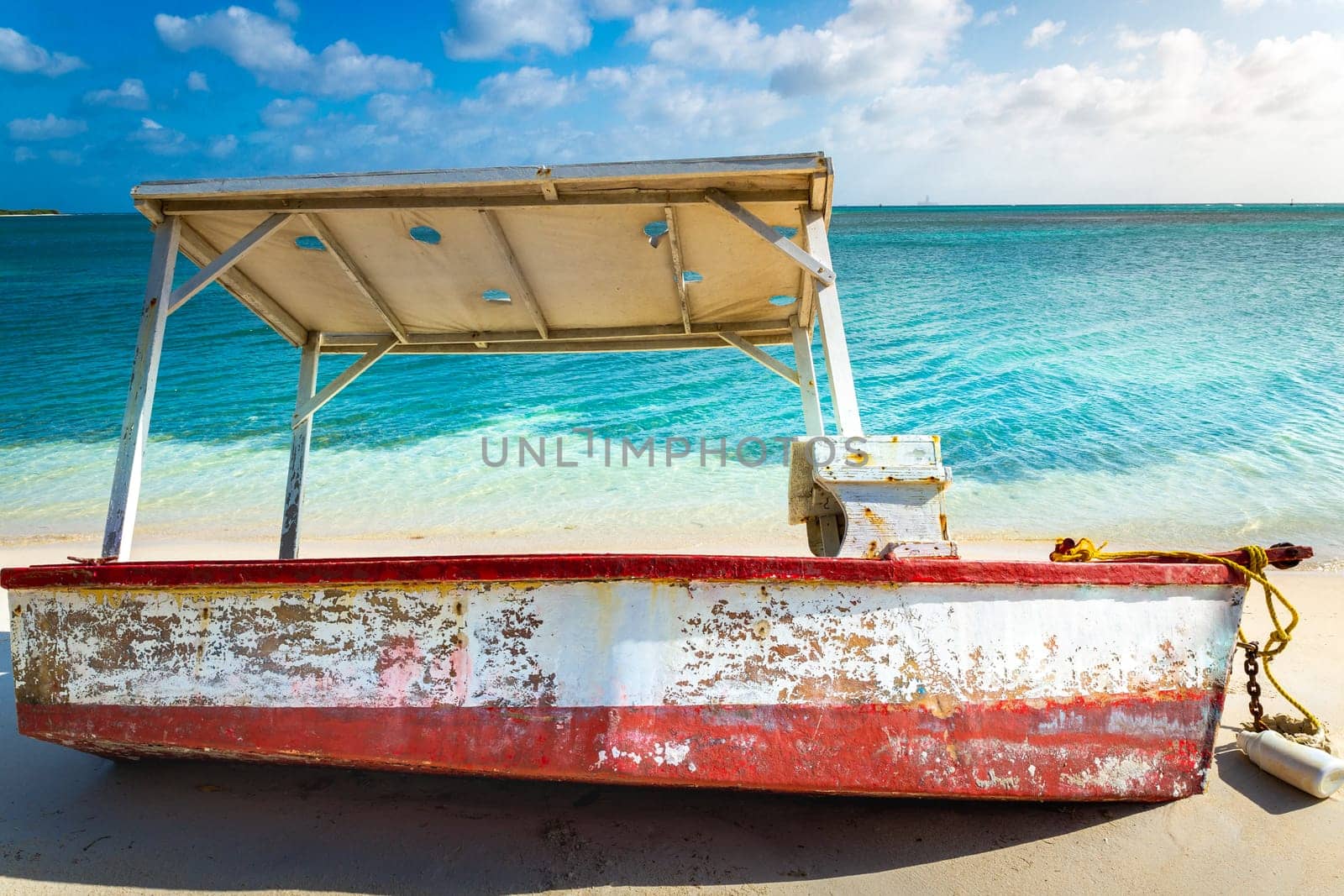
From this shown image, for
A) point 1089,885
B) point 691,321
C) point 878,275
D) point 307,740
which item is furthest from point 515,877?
point 878,275

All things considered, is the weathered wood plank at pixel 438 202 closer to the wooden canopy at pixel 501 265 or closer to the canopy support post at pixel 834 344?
the wooden canopy at pixel 501 265

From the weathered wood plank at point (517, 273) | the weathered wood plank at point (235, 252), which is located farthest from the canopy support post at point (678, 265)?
the weathered wood plank at point (235, 252)

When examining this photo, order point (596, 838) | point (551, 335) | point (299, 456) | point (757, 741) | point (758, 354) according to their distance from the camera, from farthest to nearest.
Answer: point (551, 335), point (758, 354), point (299, 456), point (596, 838), point (757, 741)

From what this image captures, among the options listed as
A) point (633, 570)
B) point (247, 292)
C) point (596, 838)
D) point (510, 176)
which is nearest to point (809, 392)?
point (510, 176)

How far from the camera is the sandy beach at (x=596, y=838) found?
291cm

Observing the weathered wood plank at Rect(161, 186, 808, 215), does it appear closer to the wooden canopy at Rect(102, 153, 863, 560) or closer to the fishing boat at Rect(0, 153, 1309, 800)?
the wooden canopy at Rect(102, 153, 863, 560)

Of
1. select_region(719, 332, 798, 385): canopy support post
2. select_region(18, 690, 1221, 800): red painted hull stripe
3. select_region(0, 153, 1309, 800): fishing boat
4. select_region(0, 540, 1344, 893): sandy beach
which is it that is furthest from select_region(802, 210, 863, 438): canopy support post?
select_region(719, 332, 798, 385): canopy support post

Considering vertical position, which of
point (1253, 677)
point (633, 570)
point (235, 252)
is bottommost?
point (1253, 677)

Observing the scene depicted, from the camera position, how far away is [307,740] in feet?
9.63

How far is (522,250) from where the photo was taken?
4.69 metres

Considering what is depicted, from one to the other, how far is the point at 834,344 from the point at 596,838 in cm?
227

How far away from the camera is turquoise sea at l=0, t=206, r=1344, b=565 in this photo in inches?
380

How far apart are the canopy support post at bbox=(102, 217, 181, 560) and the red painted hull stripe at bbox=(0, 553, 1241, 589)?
0.80 meters

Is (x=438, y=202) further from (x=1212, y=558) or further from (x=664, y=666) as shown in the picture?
(x=1212, y=558)
